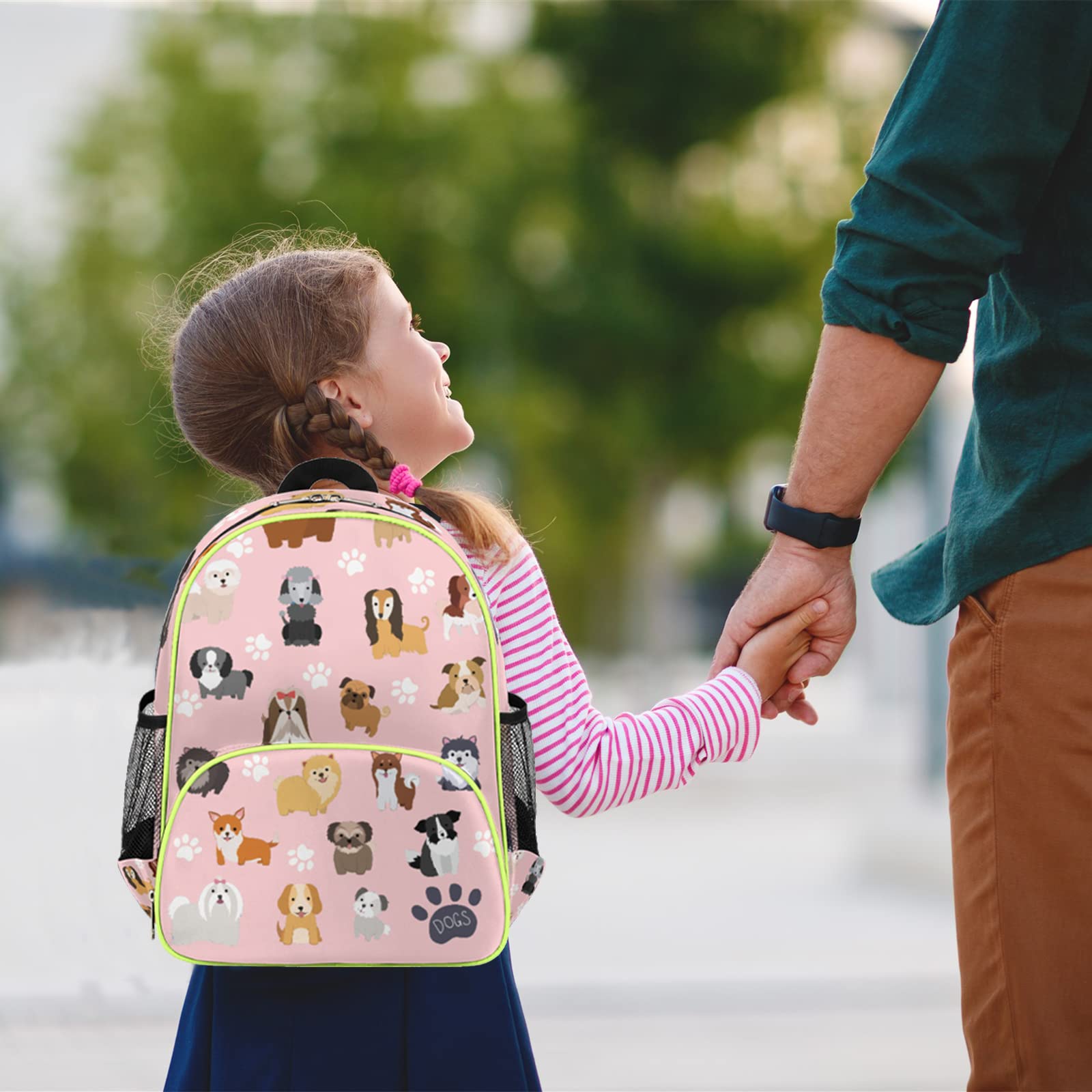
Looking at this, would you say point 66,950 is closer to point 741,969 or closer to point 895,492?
point 741,969

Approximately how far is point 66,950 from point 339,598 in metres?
2.35

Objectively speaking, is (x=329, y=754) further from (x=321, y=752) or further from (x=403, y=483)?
(x=403, y=483)

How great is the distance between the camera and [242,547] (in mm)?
1474

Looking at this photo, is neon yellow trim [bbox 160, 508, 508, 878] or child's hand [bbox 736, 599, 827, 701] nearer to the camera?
neon yellow trim [bbox 160, 508, 508, 878]

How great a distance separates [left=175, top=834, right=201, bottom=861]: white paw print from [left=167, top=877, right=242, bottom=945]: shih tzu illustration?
1.4 inches

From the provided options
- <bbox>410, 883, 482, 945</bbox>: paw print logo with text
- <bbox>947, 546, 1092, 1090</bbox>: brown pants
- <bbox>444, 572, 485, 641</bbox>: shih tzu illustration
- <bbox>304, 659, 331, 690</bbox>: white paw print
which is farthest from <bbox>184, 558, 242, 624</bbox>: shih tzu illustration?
<bbox>947, 546, 1092, 1090</bbox>: brown pants

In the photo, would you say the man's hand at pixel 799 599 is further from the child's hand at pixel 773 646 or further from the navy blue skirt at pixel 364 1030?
the navy blue skirt at pixel 364 1030

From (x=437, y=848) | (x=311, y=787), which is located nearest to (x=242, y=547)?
(x=311, y=787)

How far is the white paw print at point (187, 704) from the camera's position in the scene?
4.76 feet

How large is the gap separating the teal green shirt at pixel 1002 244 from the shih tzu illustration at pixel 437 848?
24.5 inches

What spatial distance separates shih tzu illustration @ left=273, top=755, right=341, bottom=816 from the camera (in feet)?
4.63

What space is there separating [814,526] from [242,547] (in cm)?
72

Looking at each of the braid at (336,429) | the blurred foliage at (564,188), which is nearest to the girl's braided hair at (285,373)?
the braid at (336,429)

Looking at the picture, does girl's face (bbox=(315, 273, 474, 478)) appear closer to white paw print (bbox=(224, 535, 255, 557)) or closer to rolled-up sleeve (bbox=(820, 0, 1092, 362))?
white paw print (bbox=(224, 535, 255, 557))
